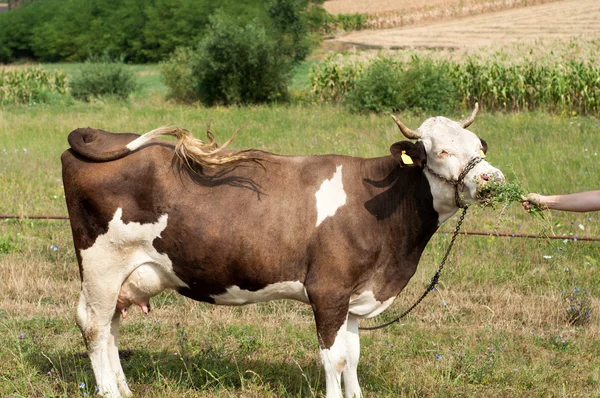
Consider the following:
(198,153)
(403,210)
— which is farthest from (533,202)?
(198,153)

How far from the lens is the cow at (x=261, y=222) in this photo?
520cm

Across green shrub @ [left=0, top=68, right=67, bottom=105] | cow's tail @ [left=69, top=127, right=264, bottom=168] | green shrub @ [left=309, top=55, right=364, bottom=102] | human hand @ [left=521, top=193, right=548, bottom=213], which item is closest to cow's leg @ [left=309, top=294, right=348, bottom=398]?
cow's tail @ [left=69, top=127, right=264, bottom=168]

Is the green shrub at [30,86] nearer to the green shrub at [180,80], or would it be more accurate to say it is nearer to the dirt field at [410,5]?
the green shrub at [180,80]

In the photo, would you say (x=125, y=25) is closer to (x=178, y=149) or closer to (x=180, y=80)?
(x=180, y=80)

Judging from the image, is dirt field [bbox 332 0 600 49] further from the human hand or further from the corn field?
the human hand

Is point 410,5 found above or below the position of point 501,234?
below

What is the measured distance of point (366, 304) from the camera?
5418 mm

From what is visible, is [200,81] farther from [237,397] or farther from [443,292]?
[237,397]

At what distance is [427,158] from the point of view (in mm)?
5215

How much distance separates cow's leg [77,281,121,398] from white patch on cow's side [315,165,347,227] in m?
1.57

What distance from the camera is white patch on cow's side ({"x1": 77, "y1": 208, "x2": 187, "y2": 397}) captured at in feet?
17.6

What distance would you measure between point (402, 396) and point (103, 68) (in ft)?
76.1

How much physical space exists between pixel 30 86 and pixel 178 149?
2407 centimetres

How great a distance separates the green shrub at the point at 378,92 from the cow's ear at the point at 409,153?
14.3 m
